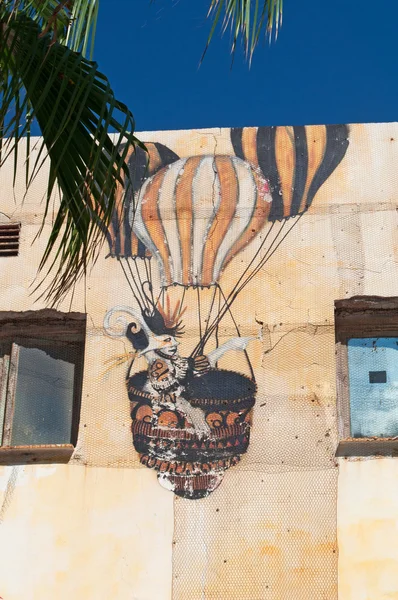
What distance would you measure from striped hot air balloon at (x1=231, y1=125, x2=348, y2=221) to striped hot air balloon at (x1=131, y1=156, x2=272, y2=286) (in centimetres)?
11

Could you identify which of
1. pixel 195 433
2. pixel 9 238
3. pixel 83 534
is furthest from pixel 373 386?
pixel 9 238

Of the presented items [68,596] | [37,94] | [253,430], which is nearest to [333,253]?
[253,430]

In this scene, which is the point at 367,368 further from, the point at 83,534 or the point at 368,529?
the point at 83,534

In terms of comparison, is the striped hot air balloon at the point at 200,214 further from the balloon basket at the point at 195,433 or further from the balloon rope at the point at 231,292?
the balloon basket at the point at 195,433

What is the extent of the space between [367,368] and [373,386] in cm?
16

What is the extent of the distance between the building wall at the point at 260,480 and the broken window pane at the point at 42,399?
0.33 metres

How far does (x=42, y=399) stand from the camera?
8609mm

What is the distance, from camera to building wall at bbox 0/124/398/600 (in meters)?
7.61

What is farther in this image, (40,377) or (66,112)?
(40,377)

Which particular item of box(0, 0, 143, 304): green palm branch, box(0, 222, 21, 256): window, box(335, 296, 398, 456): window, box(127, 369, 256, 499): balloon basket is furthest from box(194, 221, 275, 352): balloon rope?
box(0, 0, 143, 304): green palm branch

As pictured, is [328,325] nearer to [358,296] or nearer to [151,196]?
[358,296]

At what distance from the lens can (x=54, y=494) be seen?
802cm

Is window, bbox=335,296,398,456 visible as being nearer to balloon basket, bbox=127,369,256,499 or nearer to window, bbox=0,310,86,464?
balloon basket, bbox=127,369,256,499

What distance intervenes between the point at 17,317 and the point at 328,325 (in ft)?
8.84
